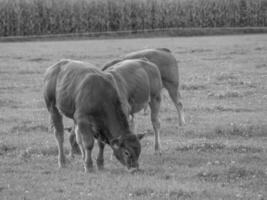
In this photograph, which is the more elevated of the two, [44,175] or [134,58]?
[134,58]

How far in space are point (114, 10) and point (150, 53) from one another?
3442 cm

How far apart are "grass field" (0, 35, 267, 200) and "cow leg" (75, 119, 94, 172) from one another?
0.61ft

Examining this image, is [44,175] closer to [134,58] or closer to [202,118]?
[134,58]

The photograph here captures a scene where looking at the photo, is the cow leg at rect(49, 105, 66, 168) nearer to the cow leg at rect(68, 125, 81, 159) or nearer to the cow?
the cow leg at rect(68, 125, 81, 159)

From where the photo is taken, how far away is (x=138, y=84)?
12133mm

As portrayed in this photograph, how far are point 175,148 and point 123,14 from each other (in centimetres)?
3663

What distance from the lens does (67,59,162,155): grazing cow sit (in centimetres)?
1180

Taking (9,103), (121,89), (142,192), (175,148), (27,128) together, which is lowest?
(9,103)

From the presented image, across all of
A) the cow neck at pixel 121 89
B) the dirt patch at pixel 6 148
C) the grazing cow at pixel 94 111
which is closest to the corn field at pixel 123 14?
the dirt patch at pixel 6 148

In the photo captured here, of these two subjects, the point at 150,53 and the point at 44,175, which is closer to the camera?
the point at 44,175

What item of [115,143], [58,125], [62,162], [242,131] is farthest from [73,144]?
[242,131]

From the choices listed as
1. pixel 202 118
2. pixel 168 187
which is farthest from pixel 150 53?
pixel 168 187

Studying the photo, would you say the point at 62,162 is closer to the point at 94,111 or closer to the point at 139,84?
the point at 94,111

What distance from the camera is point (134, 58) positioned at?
1400 cm
